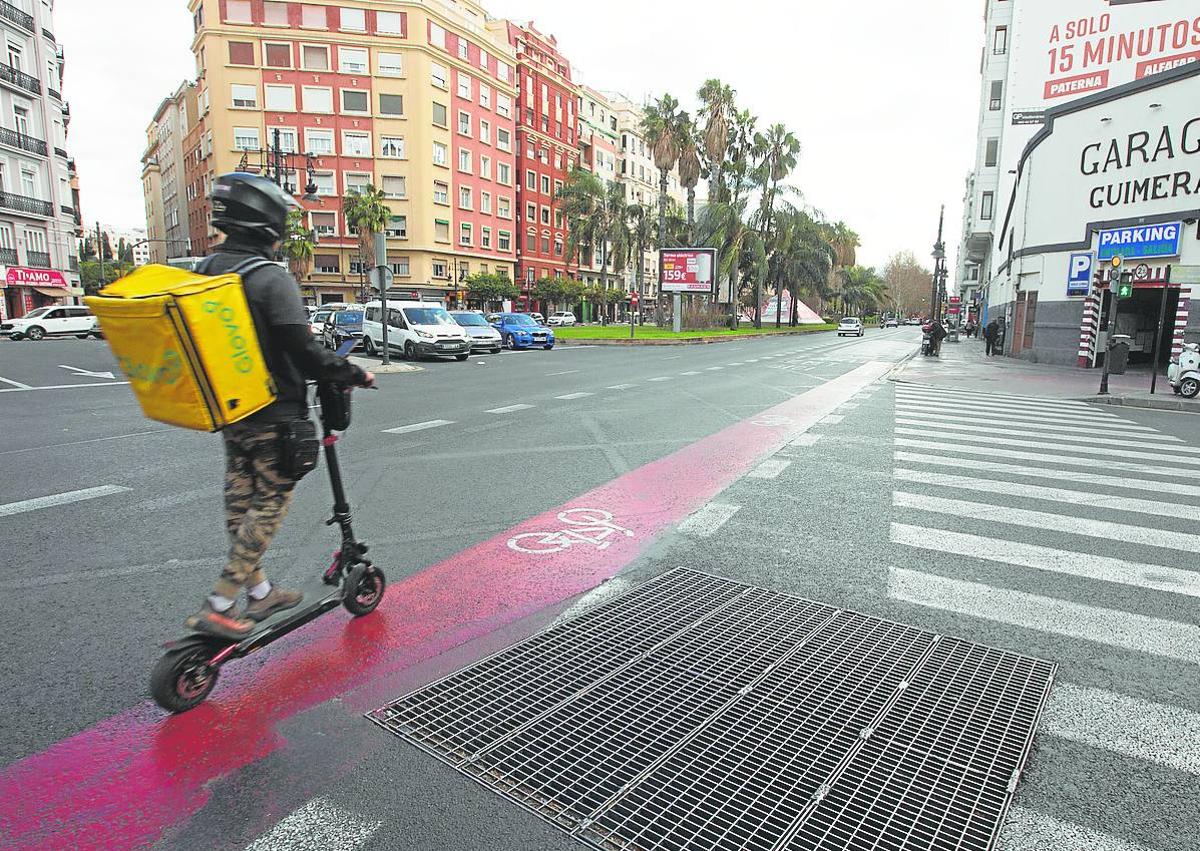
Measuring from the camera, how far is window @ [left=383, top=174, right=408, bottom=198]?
51.1 metres

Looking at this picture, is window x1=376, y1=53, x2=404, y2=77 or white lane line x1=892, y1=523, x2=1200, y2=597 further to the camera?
window x1=376, y1=53, x2=404, y2=77

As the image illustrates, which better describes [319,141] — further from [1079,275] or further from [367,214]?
[1079,275]

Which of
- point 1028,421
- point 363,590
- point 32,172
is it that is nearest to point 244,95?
point 32,172

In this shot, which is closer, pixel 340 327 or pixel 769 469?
pixel 769 469

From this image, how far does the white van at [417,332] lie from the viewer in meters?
22.2

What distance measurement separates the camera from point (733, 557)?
481 centimetres

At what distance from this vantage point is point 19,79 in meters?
40.3

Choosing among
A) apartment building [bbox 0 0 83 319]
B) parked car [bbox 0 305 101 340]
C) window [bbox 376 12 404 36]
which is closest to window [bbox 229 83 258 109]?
window [bbox 376 12 404 36]

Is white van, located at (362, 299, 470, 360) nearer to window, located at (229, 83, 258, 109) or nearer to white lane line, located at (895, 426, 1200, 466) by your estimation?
white lane line, located at (895, 426, 1200, 466)

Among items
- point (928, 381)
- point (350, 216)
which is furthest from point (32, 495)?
point (350, 216)

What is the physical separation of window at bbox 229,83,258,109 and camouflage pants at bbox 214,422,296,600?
55753 mm

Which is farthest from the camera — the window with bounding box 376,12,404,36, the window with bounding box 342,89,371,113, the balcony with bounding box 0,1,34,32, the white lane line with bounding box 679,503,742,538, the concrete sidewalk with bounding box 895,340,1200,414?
the window with bounding box 342,89,371,113

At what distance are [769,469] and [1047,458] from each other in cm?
353

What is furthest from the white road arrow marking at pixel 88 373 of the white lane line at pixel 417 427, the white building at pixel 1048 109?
the white building at pixel 1048 109
